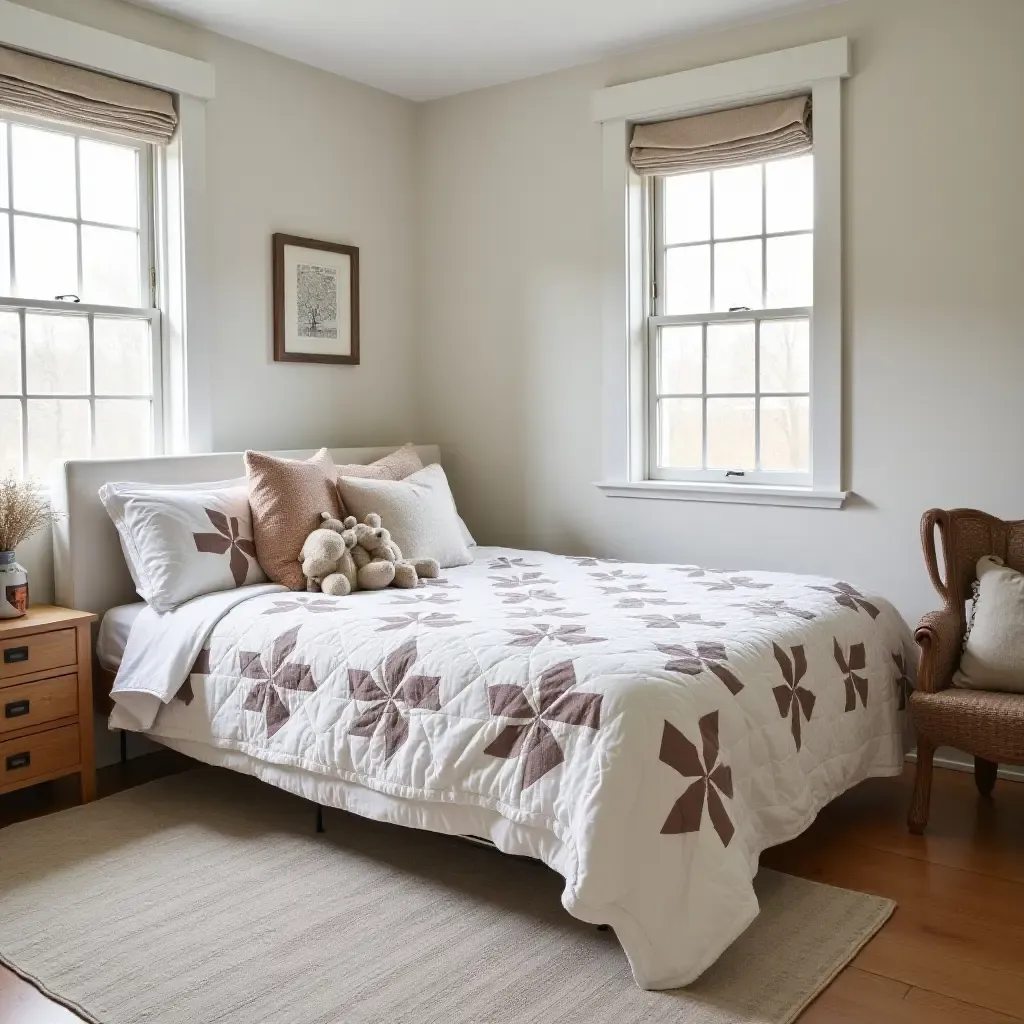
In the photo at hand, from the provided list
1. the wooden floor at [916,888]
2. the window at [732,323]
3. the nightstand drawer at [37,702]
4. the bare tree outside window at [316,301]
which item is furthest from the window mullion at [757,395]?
the nightstand drawer at [37,702]

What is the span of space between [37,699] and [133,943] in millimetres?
1024

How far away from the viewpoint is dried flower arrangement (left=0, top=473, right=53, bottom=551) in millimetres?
3262

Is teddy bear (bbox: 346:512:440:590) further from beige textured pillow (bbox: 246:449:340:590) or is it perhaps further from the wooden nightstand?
the wooden nightstand

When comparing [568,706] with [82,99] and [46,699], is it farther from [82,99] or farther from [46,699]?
[82,99]

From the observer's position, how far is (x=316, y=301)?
453 cm

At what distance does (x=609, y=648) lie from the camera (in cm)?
259

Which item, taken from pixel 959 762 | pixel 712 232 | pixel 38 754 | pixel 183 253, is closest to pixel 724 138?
pixel 712 232

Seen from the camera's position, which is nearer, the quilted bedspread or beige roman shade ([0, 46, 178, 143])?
the quilted bedspread

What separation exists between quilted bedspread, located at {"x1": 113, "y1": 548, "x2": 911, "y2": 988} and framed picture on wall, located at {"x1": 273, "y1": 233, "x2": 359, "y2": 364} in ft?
4.72

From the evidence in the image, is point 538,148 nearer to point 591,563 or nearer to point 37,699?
point 591,563

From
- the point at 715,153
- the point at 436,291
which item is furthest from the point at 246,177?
the point at 715,153

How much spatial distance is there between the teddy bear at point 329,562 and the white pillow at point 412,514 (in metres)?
0.27

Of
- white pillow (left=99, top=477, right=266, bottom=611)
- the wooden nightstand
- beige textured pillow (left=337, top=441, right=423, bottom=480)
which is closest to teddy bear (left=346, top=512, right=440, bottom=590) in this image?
white pillow (left=99, top=477, right=266, bottom=611)

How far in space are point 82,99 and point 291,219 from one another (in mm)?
991
